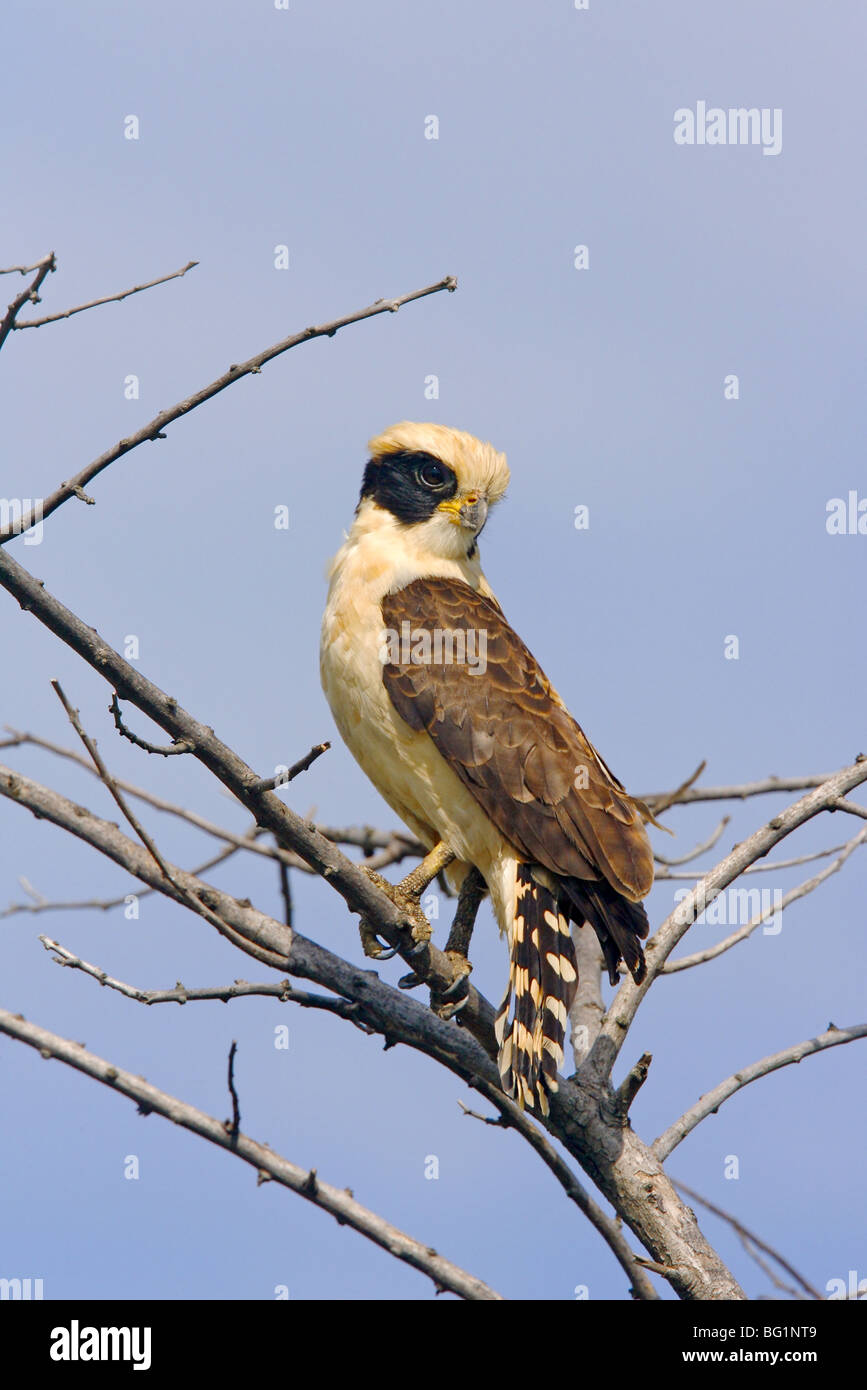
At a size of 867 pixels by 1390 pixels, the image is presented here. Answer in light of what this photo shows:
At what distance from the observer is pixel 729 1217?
4.74 metres

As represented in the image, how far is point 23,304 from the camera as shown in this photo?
3473mm

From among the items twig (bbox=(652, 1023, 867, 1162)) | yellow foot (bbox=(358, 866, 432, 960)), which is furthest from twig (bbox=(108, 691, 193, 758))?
twig (bbox=(652, 1023, 867, 1162))

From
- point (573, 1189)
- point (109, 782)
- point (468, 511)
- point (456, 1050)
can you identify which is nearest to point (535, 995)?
point (456, 1050)

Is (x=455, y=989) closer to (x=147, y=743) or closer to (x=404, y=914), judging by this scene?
(x=404, y=914)

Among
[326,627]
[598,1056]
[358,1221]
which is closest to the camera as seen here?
[358,1221]

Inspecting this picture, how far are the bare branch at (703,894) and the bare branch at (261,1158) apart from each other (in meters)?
0.90

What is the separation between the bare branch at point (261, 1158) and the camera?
145 inches

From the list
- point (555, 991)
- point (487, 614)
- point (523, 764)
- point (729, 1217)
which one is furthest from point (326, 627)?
point (729, 1217)

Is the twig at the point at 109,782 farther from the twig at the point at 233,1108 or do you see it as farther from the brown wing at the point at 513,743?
the brown wing at the point at 513,743

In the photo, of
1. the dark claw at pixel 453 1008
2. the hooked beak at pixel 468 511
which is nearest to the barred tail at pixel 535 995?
the dark claw at pixel 453 1008

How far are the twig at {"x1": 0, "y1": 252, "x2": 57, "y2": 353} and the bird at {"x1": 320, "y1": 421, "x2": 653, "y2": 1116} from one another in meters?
1.93
